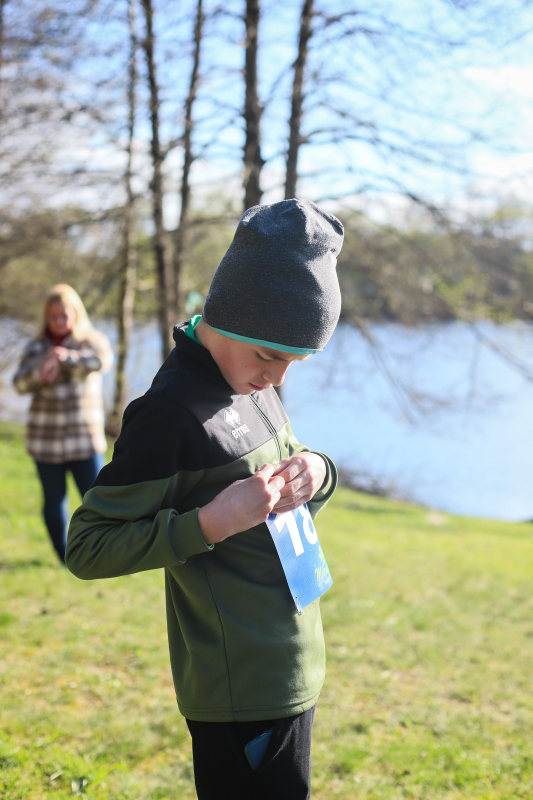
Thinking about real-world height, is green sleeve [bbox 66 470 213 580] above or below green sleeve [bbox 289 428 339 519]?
above

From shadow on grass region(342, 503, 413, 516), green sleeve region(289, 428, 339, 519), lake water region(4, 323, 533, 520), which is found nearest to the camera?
green sleeve region(289, 428, 339, 519)

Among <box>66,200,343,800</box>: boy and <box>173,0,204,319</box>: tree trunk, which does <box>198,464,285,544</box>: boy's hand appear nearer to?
<box>66,200,343,800</box>: boy

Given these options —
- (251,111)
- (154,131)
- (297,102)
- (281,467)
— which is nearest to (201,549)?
(281,467)

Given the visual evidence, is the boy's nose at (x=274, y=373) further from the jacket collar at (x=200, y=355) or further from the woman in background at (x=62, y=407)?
the woman in background at (x=62, y=407)

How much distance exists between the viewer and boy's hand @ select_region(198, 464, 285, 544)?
1.22m

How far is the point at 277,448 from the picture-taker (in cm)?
159

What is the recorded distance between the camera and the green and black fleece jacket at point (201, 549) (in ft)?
4.12

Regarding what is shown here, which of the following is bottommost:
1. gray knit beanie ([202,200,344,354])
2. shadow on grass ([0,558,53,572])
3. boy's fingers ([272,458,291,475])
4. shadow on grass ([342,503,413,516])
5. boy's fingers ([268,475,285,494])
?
shadow on grass ([342,503,413,516])

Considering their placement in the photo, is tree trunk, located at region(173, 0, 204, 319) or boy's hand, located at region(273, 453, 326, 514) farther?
tree trunk, located at region(173, 0, 204, 319)

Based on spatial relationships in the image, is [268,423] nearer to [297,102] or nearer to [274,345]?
[274,345]

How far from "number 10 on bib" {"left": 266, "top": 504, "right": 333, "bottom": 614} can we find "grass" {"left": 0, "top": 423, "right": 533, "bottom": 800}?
1.38 m

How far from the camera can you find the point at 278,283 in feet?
4.16

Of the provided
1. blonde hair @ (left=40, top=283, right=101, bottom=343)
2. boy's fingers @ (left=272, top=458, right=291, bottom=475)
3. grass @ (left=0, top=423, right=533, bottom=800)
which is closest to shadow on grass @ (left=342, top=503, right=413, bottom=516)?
grass @ (left=0, top=423, right=533, bottom=800)

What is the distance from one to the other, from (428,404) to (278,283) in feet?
25.3
